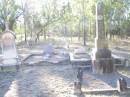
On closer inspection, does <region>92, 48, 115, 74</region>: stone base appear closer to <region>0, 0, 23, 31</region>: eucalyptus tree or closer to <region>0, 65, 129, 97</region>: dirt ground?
<region>0, 65, 129, 97</region>: dirt ground

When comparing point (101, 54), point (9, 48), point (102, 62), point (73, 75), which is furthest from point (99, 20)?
point (9, 48)

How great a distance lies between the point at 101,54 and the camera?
15.7 metres

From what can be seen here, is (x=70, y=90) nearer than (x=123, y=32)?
Yes

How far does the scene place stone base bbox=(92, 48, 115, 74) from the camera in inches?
603

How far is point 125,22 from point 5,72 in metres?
33.2

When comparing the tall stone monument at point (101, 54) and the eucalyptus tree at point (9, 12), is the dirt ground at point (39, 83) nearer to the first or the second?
the tall stone monument at point (101, 54)

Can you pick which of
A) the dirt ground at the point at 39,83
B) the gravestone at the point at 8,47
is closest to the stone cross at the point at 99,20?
the dirt ground at the point at 39,83

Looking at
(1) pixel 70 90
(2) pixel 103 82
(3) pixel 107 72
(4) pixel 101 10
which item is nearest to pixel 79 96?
(1) pixel 70 90

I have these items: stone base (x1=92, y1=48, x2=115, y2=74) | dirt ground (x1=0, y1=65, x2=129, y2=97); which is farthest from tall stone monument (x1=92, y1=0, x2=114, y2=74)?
dirt ground (x1=0, y1=65, x2=129, y2=97)

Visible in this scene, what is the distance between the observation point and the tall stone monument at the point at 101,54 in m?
15.3

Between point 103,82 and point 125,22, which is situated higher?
point 125,22

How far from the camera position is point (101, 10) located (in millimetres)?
15766

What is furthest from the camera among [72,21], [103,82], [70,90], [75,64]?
[72,21]

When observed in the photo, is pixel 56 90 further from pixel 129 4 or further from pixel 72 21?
pixel 72 21
